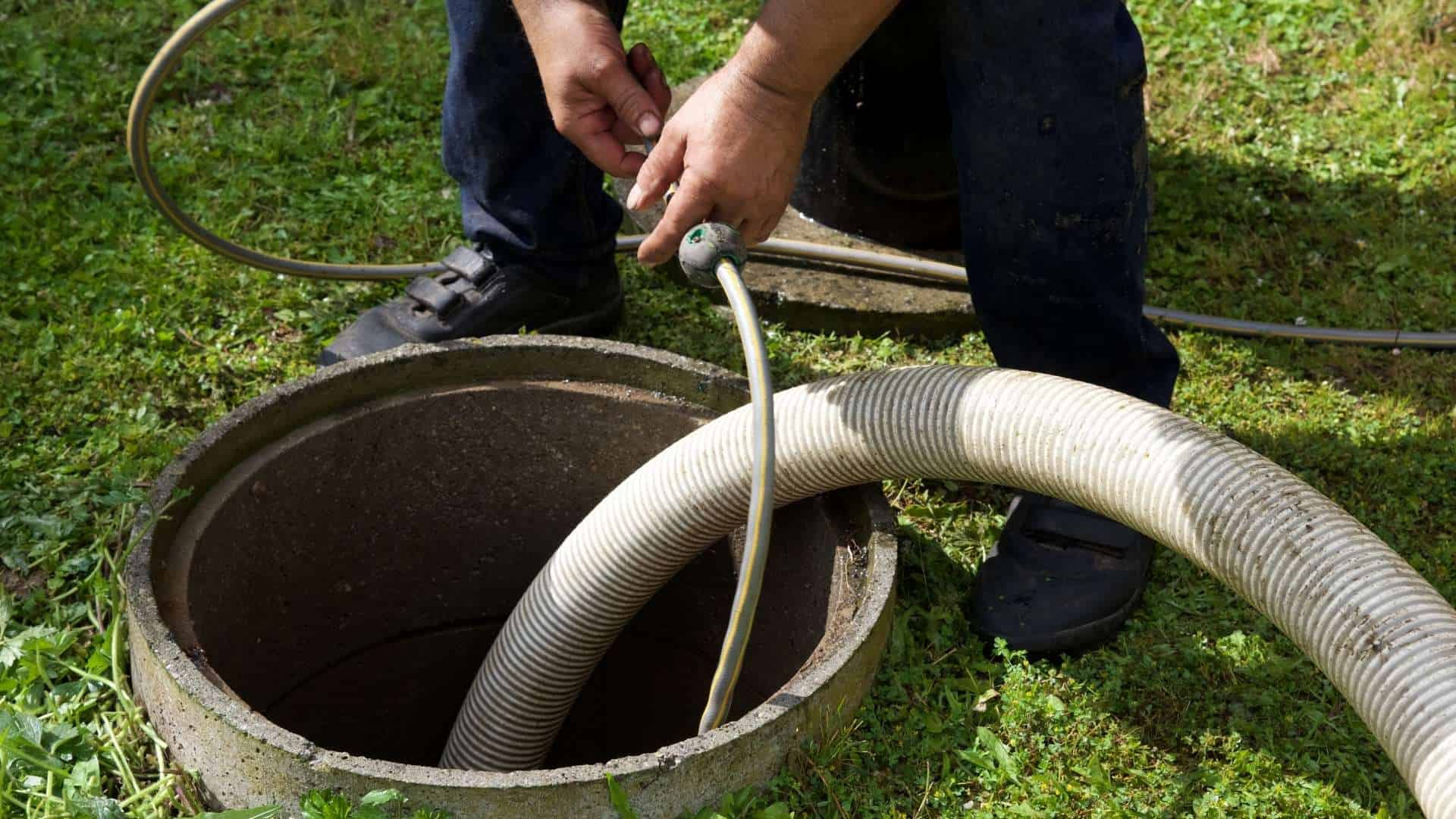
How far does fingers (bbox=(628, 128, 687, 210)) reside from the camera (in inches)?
76.1

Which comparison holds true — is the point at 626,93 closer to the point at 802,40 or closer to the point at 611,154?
the point at 611,154

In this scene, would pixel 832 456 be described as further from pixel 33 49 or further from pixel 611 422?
pixel 33 49

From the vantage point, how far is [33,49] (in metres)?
3.89

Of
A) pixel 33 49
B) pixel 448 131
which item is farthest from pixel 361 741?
pixel 33 49

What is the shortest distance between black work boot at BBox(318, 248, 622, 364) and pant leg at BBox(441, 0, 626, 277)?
4 centimetres

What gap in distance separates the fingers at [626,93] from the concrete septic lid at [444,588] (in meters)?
0.51

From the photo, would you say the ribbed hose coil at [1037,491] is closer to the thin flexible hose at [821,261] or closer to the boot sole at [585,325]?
the boot sole at [585,325]

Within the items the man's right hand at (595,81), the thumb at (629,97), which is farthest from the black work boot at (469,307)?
the thumb at (629,97)

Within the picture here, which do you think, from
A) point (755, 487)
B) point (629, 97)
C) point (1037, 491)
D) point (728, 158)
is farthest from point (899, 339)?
point (755, 487)

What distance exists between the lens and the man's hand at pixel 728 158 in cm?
185

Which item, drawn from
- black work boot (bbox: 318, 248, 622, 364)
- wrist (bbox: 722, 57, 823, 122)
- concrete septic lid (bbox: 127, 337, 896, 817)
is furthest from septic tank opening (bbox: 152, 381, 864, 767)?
wrist (bbox: 722, 57, 823, 122)

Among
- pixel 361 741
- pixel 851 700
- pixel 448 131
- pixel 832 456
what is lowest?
pixel 361 741

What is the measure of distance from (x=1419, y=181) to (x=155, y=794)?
130 inches

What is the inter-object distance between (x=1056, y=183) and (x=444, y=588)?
1.51 meters
